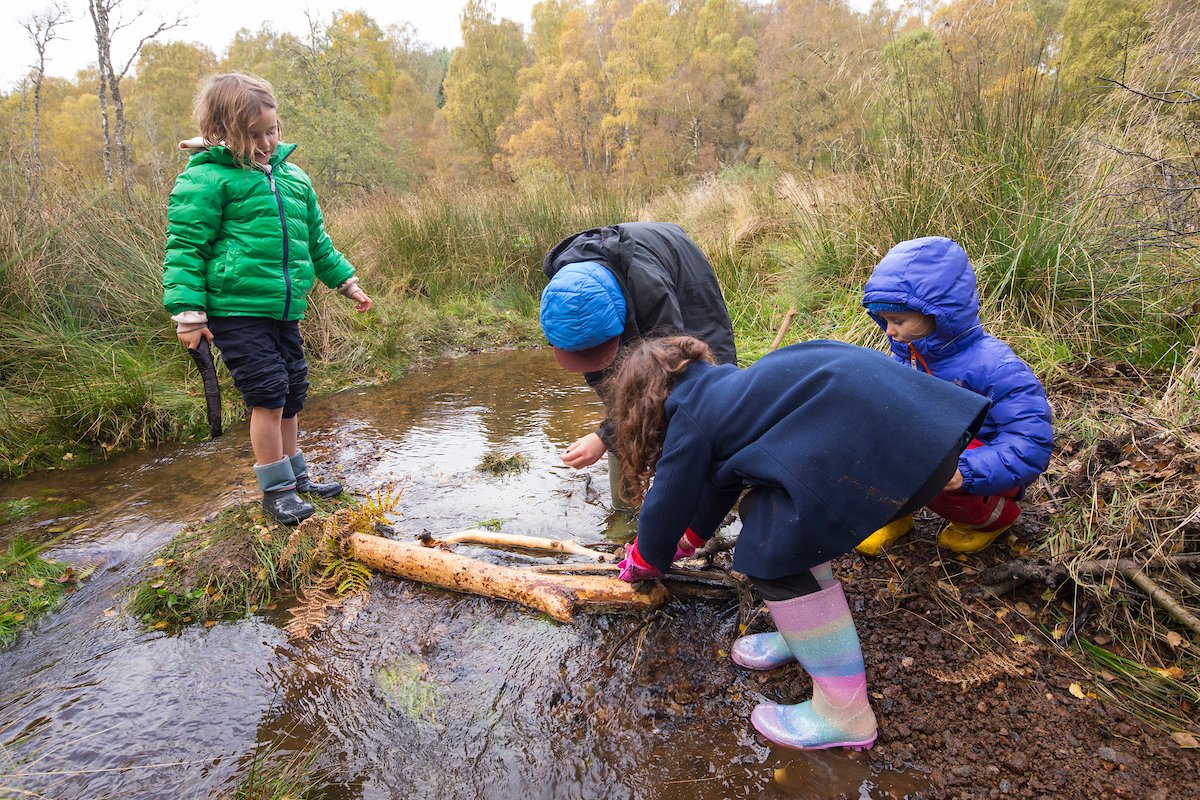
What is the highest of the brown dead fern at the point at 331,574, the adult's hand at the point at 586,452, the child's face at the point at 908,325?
the child's face at the point at 908,325

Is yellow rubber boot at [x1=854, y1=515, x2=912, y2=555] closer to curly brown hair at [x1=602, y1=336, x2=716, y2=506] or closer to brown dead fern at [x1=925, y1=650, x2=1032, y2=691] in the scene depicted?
brown dead fern at [x1=925, y1=650, x2=1032, y2=691]

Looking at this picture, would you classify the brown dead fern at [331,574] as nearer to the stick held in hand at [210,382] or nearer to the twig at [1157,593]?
the stick held in hand at [210,382]

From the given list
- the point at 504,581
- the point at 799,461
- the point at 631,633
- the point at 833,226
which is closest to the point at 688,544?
the point at 631,633

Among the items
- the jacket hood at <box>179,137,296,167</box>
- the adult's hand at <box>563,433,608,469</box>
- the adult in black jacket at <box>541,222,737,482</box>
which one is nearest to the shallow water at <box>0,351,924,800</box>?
→ the adult's hand at <box>563,433,608,469</box>

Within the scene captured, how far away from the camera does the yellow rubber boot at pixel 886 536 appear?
2.37 meters

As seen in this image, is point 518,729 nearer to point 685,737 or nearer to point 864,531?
point 685,737

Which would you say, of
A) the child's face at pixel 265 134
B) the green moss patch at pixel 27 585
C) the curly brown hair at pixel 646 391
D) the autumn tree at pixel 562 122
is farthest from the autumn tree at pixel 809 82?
the autumn tree at pixel 562 122

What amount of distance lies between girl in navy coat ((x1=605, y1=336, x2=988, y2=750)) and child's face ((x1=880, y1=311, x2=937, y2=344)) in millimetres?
671

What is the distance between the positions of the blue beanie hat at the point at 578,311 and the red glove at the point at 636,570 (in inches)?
30.6

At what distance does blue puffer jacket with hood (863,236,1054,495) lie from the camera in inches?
74.3

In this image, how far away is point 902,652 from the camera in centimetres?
200

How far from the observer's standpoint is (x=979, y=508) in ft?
6.68

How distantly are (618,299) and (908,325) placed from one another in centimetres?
110

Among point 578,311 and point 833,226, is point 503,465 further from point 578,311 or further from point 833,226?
point 833,226
